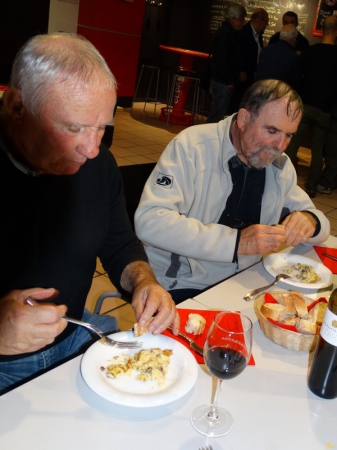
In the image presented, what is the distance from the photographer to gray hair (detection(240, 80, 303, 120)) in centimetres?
175

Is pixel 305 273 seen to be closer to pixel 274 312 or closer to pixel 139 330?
pixel 274 312

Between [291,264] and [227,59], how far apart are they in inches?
196

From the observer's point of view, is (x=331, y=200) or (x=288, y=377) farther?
(x=331, y=200)

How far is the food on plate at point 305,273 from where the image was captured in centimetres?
157

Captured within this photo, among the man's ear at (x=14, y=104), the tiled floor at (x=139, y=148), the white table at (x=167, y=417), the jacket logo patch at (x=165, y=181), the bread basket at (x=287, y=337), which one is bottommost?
the tiled floor at (x=139, y=148)

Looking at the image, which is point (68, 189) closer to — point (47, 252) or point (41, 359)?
point (47, 252)

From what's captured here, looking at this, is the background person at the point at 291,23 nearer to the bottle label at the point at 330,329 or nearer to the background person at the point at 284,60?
the background person at the point at 284,60

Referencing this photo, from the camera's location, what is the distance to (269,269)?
5.23ft

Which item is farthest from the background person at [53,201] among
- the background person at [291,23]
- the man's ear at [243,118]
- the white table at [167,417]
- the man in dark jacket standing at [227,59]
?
the background person at [291,23]

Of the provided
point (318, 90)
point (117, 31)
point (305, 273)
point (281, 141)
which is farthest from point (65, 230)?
point (117, 31)

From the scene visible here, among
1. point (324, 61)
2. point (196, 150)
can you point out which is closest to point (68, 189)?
point (196, 150)

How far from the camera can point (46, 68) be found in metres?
1.10

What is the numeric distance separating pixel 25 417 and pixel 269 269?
1.01m

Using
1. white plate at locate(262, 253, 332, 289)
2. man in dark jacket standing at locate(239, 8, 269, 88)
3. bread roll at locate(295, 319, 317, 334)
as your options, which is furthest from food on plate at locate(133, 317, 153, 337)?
man in dark jacket standing at locate(239, 8, 269, 88)
